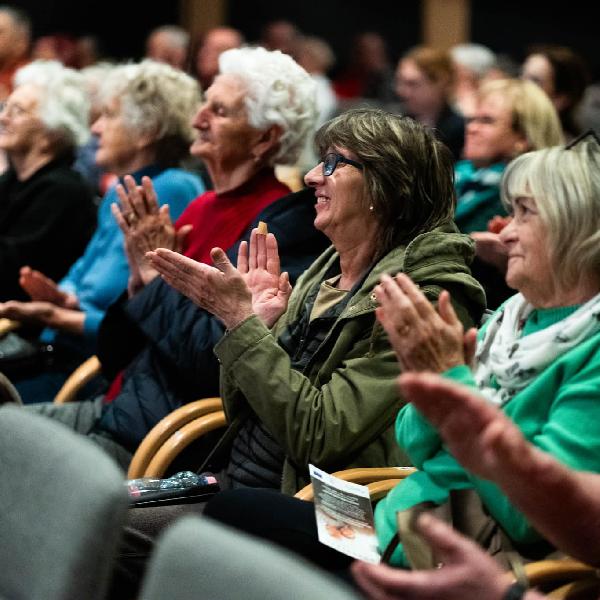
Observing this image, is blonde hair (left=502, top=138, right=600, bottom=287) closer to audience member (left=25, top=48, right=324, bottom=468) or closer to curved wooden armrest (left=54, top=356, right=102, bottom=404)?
audience member (left=25, top=48, right=324, bottom=468)

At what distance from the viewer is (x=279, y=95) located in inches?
137

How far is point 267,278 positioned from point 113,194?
1525mm

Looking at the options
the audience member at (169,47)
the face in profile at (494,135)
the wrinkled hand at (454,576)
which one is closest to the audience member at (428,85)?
the audience member at (169,47)

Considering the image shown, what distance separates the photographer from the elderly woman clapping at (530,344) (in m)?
1.96

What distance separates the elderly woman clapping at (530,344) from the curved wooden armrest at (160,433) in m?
0.87

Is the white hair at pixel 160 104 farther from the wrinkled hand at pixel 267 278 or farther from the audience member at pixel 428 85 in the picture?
the audience member at pixel 428 85

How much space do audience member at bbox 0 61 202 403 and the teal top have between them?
96 cm

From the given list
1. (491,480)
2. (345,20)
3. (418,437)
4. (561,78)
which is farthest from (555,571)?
(345,20)

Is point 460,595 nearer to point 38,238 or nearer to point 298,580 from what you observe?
point 298,580

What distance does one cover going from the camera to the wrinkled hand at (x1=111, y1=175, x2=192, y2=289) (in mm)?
3412

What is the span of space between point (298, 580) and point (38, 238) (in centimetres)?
314

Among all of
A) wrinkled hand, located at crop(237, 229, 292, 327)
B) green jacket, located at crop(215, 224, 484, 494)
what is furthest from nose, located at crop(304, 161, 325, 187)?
green jacket, located at crop(215, 224, 484, 494)

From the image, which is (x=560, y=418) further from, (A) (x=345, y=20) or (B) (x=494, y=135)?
(A) (x=345, y=20)

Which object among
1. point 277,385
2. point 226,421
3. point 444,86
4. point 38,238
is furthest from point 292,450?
point 444,86
